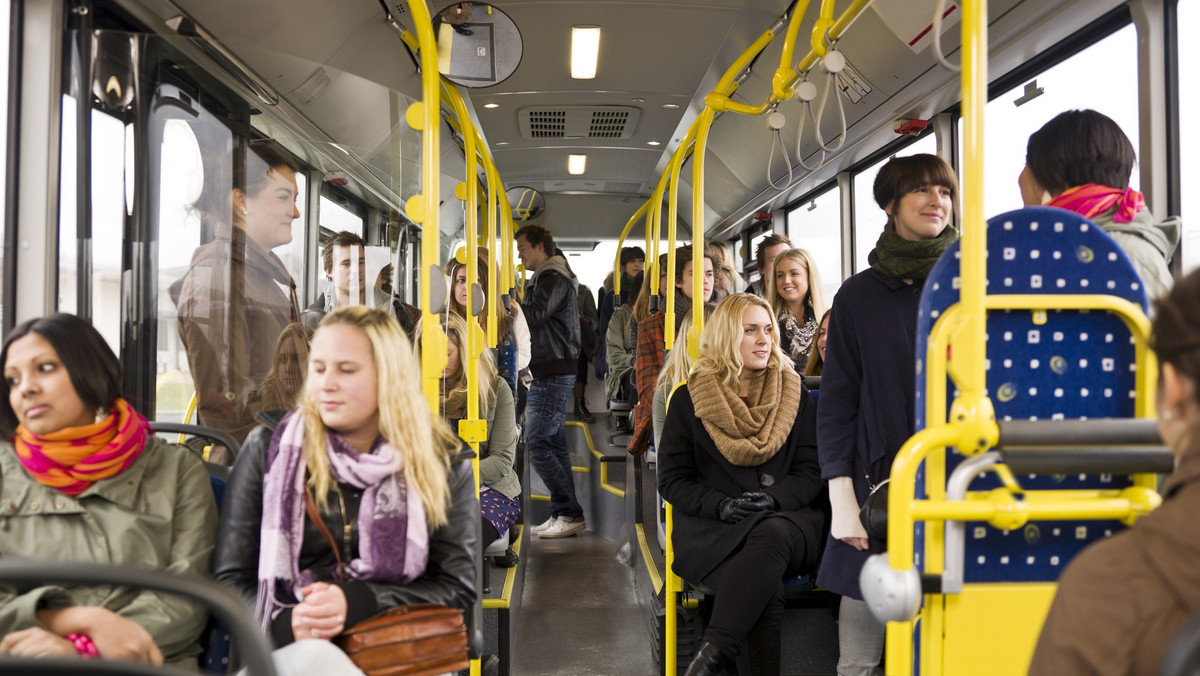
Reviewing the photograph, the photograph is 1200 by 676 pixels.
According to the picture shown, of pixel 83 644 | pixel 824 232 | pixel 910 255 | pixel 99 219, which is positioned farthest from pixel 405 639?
pixel 824 232

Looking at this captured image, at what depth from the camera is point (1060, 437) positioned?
1.59 metres

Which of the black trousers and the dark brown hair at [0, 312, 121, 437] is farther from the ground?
the dark brown hair at [0, 312, 121, 437]

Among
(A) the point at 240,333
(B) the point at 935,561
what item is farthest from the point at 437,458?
(B) the point at 935,561

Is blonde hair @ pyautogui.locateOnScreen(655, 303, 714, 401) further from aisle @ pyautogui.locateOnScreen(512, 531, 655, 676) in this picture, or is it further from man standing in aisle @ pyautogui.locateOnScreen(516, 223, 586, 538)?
man standing in aisle @ pyautogui.locateOnScreen(516, 223, 586, 538)

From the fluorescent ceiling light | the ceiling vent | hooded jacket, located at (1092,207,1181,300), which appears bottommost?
hooded jacket, located at (1092,207,1181,300)

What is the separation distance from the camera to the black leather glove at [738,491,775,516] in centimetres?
329

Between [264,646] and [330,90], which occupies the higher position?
[330,90]

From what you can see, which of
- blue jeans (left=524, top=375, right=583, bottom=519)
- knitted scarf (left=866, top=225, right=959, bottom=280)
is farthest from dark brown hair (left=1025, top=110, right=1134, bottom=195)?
blue jeans (left=524, top=375, right=583, bottom=519)

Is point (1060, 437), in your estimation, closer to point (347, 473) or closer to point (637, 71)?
point (347, 473)

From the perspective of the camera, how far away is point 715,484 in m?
3.46

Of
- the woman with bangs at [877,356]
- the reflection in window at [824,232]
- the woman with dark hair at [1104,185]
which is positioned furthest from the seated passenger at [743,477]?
the reflection in window at [824,232]

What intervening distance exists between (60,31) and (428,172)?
3.68ft

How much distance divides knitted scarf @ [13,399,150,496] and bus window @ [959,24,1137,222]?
8.52 feet

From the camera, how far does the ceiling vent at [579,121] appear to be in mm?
6605
